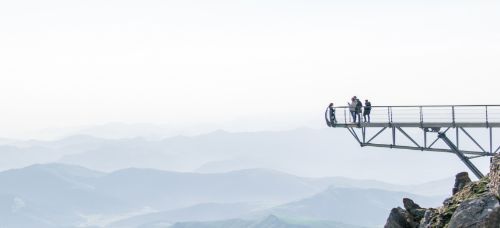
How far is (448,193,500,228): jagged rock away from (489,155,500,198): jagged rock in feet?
1.03

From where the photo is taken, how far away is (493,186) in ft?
89.1

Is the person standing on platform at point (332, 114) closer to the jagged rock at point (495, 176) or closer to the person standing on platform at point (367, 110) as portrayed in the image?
the person standing on platform at point (367, 110)

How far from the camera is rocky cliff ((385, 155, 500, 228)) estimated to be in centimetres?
2564

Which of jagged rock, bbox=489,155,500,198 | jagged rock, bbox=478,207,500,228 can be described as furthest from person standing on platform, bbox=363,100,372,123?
jagged rock, bbox=478,207,500,228

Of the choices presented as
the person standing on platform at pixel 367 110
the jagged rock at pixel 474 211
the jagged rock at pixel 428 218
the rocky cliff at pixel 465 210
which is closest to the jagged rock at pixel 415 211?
the rocky cliff at pixel 465 210

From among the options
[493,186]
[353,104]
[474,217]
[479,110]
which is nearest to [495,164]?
[493,186]

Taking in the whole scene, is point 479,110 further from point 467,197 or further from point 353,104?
point 467,197

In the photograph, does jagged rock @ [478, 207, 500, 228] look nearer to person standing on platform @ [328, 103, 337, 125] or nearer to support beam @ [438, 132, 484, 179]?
support beam @ [438, 132, 484, 179]

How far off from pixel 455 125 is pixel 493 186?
44.9 ft

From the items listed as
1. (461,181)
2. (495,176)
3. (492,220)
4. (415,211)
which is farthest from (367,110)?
(492,220)

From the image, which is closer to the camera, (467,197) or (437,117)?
(467,197)

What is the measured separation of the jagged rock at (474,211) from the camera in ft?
84.1

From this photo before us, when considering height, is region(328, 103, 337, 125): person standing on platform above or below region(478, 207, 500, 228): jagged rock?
above

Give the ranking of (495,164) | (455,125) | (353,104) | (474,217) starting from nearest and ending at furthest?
(474,217)
(495,164)
(455,125)
(353,104)
